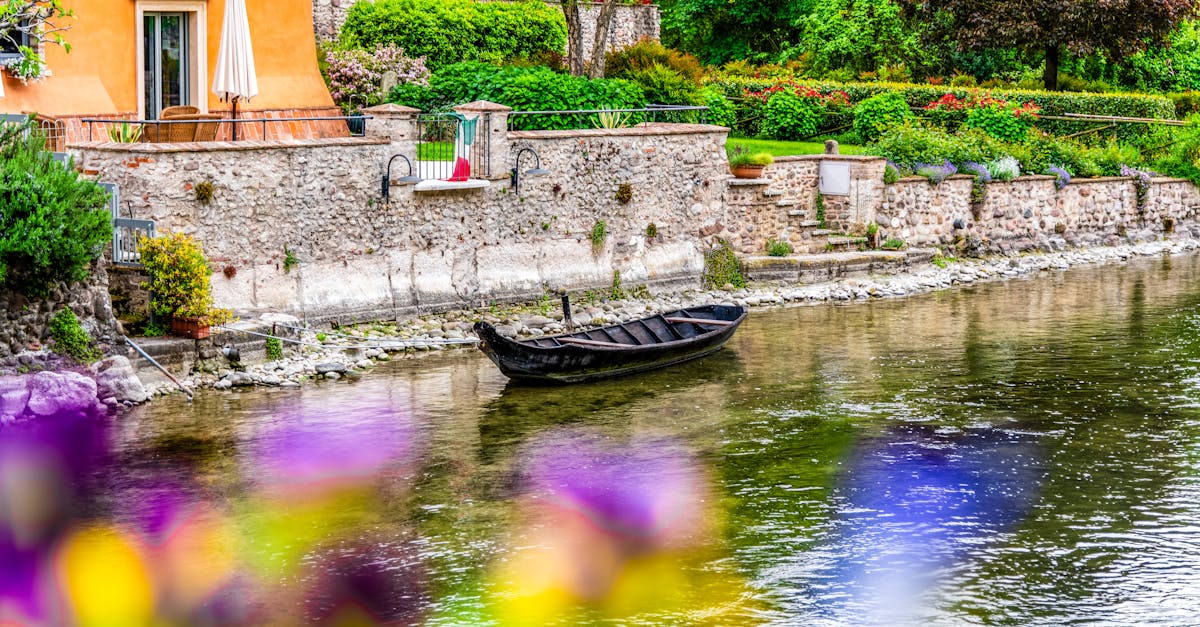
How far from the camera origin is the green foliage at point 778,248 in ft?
102

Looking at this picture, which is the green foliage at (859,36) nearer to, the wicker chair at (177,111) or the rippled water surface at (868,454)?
the rippled water surface at (868,454)

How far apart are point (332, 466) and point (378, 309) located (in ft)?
23.3

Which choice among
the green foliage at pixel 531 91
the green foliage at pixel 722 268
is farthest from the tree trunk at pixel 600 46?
the green foliage at pixel 722 268

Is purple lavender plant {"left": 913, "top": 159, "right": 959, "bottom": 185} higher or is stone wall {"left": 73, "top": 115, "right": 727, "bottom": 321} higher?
purple lavender plant {"left": 913, "top": 159, "right": 959, "bottom": 185}

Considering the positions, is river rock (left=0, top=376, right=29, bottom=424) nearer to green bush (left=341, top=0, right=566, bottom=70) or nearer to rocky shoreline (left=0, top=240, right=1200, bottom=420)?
rocky shoreline (left=0, top=240, right=1200, bottom=420)

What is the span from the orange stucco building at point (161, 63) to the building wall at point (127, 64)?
0.02 m

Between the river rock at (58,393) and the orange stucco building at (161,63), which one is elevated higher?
the orange stucco building at (161,63)

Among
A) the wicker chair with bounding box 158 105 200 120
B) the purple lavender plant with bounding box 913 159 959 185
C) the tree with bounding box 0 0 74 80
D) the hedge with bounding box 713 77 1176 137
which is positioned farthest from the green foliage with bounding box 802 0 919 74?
the tree with bounding box 0 0 74 80

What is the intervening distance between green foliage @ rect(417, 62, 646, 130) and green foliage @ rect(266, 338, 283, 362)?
7637 mm

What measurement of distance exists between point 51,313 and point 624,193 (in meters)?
10.9

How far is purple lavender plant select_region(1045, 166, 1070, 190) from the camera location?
3625 cm

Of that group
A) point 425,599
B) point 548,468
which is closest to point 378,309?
point 548,468

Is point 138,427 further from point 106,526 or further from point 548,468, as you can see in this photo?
point 548,468

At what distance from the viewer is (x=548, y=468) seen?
1866cm
